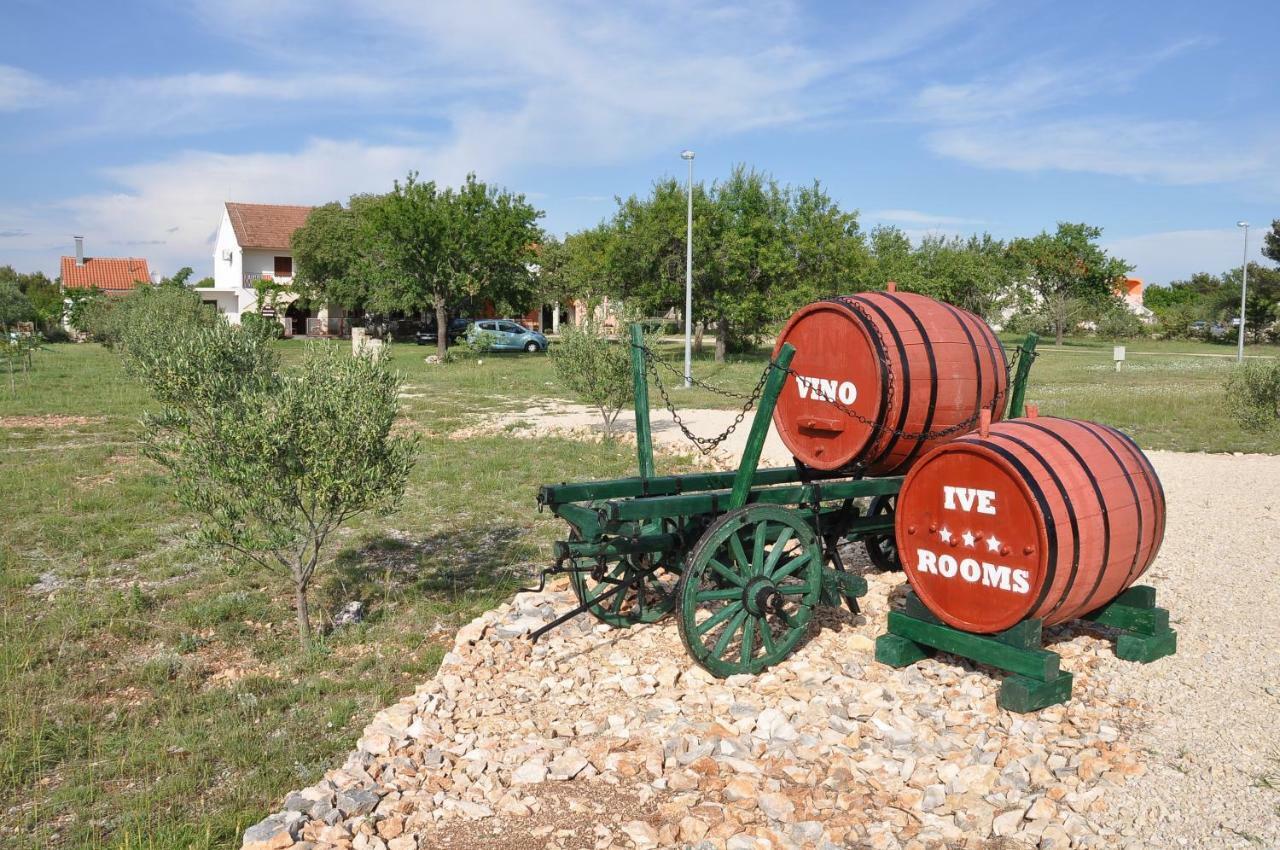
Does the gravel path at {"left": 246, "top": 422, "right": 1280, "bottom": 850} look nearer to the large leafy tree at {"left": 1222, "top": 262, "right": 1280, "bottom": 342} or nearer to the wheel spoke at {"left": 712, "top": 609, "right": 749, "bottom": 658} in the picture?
the wheel spoke at {"left": 712, "top": 609, "right": 749, "bottom": 658}

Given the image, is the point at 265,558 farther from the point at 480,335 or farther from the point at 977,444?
the point at 480,335

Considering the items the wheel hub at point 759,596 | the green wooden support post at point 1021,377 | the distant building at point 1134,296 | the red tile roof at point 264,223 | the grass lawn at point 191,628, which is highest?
the red tile roof at point 264,223

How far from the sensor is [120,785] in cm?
475

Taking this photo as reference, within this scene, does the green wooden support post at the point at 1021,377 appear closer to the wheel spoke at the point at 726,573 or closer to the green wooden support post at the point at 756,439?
the green wooden support post at the point at 756,439

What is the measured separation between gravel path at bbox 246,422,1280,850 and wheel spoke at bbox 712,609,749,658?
20cm

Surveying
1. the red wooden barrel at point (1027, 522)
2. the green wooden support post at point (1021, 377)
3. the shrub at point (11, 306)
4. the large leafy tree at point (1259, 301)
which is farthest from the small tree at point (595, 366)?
the large leafy tree at point (1259, 301)

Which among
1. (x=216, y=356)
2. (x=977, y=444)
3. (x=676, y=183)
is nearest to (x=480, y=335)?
(x=676, y=183)

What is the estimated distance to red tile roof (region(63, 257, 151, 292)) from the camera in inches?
2704

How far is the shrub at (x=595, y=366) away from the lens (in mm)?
15273

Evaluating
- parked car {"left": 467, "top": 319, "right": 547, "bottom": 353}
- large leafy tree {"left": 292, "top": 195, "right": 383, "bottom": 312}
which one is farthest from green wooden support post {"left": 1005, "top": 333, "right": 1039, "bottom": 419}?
large leafy tree {"left": 292, "top": 195, "right": 383, "bottom": 312}

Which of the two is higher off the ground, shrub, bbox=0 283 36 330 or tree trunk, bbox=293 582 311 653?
shrub, bbox=0 283 36 330

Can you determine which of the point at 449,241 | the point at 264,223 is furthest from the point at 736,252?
the point at 264,223

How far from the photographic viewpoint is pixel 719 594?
18.0 feet

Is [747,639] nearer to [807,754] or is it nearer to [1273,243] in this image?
[807,754]
